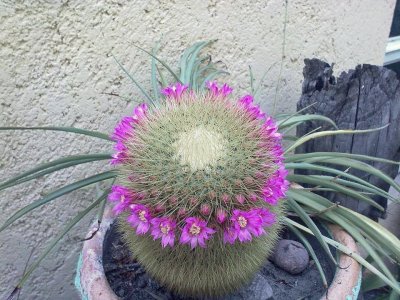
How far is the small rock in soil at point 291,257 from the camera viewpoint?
3.89 ft

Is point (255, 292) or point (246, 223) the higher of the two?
point (246, 223)

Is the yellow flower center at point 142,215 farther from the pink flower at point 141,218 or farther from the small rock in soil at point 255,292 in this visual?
the small rock in soil at point 255,292

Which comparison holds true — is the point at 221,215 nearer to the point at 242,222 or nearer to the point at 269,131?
the point at 242,222

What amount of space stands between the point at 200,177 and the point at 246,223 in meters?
0.12

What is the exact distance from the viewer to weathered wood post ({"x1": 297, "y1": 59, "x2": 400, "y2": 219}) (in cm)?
139

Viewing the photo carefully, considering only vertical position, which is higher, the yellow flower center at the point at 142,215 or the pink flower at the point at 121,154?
the pink flower at the point at 121,154

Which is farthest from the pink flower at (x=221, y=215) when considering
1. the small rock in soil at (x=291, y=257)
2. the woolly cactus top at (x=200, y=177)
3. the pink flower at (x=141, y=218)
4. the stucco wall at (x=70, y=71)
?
the stucco wall at (x=70, y=71)

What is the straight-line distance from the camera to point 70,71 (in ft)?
3.98

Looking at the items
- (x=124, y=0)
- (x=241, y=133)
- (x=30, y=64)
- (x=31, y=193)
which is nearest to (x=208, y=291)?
(x=241, y=133)

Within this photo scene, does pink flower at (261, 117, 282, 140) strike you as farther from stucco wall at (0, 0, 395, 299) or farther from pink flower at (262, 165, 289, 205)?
stucco wall at (0, 0, 395, 299)

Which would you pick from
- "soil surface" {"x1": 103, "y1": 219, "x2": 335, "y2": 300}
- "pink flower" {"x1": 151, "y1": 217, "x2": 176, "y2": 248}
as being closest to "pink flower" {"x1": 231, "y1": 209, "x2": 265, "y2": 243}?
"pink flower" {"x1": 151, "y1": 217, "x2": 176, "y2": 248}

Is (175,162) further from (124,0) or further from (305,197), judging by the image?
(124,0)

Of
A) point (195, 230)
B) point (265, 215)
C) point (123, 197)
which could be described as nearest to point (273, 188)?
point (265, 215)

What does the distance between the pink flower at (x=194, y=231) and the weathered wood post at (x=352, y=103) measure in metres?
0.76
